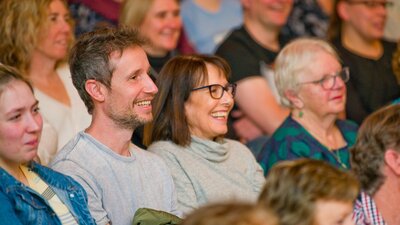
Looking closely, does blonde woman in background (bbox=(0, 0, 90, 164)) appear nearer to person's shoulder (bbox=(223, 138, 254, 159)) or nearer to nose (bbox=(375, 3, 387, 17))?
person's shoulder (bbox=(223, 138, 254, 159))

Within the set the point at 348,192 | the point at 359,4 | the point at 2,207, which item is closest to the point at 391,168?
the point at 348,192

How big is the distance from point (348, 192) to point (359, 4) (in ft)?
9.04

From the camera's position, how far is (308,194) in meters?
2.32

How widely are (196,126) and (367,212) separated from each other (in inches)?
27.1

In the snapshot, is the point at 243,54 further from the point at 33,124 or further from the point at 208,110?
the point at 33,124

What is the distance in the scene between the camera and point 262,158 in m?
3.95

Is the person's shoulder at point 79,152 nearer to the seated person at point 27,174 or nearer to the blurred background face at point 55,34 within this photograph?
the seated person at point 27,174

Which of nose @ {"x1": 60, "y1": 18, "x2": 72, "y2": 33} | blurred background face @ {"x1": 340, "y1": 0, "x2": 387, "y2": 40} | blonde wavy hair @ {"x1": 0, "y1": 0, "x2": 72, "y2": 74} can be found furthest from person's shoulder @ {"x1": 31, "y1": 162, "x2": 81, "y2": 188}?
blurred background face @ {"x1": 340, "y1": 0, "x2": 387, "y2": 40}

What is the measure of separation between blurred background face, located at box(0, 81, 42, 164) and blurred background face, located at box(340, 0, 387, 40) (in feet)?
8.39

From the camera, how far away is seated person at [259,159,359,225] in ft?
7.54

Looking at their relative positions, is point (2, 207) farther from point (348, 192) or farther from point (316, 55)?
point (316, 55)

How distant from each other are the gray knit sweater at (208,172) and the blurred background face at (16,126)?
62 cm

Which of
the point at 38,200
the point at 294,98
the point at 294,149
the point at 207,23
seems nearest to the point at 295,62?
the point at 294,98

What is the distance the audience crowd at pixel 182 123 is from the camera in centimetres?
274
